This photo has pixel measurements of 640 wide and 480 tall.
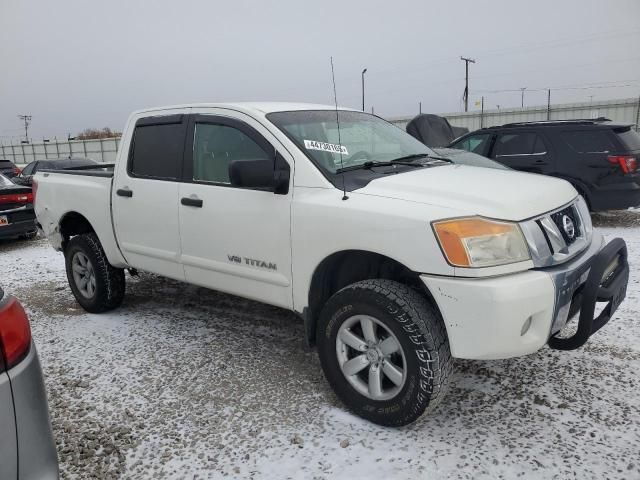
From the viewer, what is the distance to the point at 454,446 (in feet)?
8.55

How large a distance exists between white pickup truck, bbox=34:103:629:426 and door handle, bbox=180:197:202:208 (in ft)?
0.04

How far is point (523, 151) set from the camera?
27.2 ft

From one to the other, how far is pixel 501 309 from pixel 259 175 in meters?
1.54

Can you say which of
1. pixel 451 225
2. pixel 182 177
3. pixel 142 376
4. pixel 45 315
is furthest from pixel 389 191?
pixel 45 315

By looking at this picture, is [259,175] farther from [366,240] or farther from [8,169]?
[8,169]

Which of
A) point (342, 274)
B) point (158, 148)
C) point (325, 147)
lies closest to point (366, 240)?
point (342, 274)

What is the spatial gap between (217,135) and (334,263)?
1.35 meters

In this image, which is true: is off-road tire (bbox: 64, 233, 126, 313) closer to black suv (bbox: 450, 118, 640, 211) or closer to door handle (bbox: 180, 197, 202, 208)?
door handle (bbox: 180, 197, 202, 208)

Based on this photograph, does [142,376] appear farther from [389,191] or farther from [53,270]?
[53,270]

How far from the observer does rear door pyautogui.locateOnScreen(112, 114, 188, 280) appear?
380 cm

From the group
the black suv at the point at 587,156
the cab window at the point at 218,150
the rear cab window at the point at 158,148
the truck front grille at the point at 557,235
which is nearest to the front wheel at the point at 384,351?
the truck front grille at the point at 557,235

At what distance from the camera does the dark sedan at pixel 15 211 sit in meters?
8.07

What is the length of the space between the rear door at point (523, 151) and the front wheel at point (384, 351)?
6.28 metres

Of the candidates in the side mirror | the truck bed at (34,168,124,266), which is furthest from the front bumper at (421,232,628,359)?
the truck bed at (34,168,124,266)
